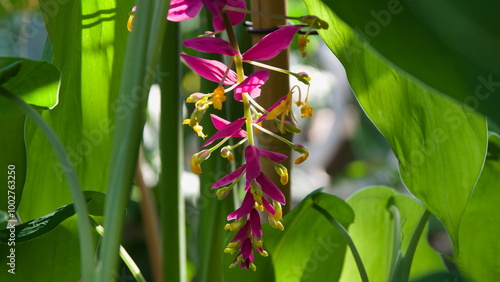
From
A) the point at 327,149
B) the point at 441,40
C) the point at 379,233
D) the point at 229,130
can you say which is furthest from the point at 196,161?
the point at 327,149

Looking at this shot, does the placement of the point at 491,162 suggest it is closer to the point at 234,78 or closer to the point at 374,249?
the point at 374,249

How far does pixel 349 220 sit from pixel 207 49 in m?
0.20

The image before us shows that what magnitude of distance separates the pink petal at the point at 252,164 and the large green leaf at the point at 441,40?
0.08 m

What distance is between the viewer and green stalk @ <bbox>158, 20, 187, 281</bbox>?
32 centimetres

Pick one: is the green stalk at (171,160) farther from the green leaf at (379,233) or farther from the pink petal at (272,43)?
the green leaf at (379,233)

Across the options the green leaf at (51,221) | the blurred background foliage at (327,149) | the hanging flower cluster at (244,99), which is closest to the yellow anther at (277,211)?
the hanging flower cluster at (244,99)

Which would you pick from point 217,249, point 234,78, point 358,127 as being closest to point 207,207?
point 217,249

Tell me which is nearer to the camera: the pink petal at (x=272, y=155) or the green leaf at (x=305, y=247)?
the pink petal at (x=272, y=155)

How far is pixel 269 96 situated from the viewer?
393 mm

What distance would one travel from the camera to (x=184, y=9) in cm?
27

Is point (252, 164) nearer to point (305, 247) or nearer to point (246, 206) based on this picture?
point (246, 206)

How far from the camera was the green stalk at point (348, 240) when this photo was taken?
0.37 m

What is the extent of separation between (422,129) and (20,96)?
8.8 inches

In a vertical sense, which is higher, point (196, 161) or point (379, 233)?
point (196, 161)
